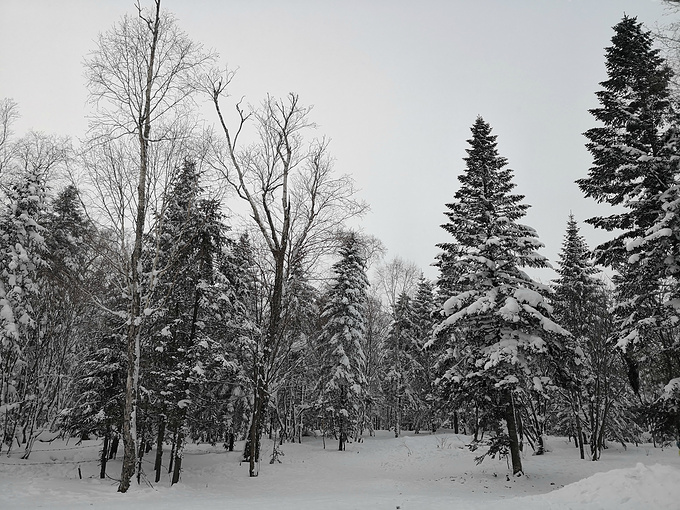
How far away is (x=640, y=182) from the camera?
43.1 feet

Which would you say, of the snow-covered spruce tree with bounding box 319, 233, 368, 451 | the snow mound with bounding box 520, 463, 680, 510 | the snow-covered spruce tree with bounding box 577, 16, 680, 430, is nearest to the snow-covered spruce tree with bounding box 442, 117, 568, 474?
the snow-covered spruce tree with bounding box 577, 16, 680, 430

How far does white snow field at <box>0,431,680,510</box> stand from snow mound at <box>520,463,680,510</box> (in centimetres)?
2

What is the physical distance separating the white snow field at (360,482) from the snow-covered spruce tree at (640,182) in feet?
14.3

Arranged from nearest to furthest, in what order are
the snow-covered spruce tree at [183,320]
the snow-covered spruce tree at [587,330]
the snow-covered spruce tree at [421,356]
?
the snow-covered spruce tree at [183,320] < the snow-covered spruce tree at [587,330] < the snow-covered spruce tree at [421,356]

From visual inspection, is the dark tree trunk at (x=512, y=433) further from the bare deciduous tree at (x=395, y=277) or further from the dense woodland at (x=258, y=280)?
the bare deciduous tree at (x=395, y=277)

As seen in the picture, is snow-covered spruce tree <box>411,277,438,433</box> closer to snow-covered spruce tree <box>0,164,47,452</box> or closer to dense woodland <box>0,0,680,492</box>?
dense woodland <box>0,0,680,492</box>

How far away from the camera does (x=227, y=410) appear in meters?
Result: 24.1

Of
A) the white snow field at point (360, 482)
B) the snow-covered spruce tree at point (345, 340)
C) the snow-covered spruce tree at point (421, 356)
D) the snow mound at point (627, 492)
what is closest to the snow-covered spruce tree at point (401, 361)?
the snow-covered spruce tree at point (421, 356)

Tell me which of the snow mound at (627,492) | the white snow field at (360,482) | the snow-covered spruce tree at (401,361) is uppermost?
the snow-covered spruce tree at (401,361)

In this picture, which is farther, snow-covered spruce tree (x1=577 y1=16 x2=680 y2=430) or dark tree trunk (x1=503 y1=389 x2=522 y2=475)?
dark tree trunk (x1=503 y1=389 x2=522 y2=475)

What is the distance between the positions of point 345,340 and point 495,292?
15395 millimetres

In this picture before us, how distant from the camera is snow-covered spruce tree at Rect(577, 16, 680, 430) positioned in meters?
11.8

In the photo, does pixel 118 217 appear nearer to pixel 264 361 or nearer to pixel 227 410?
pixel 264 361

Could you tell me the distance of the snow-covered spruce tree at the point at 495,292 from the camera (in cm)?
1414
